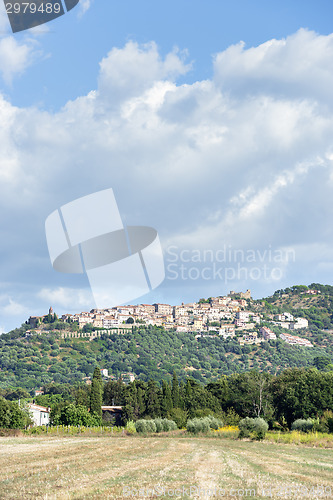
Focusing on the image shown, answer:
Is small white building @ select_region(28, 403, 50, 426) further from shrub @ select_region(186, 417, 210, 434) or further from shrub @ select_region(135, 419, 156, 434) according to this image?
shrub @ select_region(186, 417, 210, 434)

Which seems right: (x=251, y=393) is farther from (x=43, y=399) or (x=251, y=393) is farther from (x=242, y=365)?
(x=242, y=365)

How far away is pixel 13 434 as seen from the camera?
35000 millimetres

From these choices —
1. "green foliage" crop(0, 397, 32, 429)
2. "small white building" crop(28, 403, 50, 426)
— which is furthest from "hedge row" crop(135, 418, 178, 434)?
"small white building" crop(28, 403, 50, 426)

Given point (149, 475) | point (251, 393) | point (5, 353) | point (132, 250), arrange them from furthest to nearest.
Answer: point (5, 353)
point (251, 393)
point (132, 250)
point (149, 475)

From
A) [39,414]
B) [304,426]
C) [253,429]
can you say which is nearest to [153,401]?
[39,414]

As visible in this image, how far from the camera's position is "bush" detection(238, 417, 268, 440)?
27.7 m

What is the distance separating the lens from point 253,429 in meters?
28.6

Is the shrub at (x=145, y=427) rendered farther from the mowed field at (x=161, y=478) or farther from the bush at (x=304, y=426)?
the mowed field at (x=161, y=478)

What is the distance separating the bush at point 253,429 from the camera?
1092 inches

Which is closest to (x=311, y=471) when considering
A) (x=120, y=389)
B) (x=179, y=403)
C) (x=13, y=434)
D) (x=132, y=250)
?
(x=132, y=250)

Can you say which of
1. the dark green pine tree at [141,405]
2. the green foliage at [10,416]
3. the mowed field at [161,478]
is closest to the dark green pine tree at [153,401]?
the dark green pine tree at [141,405]

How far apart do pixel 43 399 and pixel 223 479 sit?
312ft

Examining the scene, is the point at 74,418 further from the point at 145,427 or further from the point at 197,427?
the point at 197,427

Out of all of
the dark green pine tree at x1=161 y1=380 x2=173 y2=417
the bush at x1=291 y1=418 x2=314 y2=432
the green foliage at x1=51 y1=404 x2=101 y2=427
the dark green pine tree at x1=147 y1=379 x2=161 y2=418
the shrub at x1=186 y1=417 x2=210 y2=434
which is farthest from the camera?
the dark green pine tree at x1=147 y1=379 x2=161 y2=418
